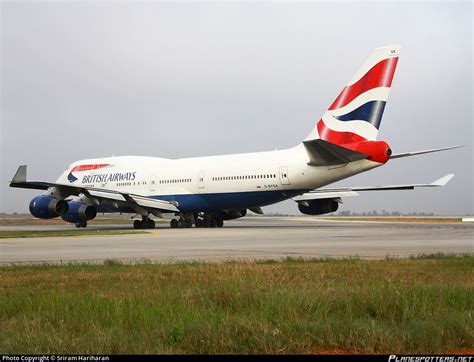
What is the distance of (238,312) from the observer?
24.0 feet

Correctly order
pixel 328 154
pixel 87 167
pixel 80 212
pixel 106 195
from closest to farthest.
→ pixel 328 154, pixel 80 212, pixel 106 195, pixel 87 167

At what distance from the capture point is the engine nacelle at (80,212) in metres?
37.8

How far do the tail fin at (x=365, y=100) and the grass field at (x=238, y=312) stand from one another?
21.8m

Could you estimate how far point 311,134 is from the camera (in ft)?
116

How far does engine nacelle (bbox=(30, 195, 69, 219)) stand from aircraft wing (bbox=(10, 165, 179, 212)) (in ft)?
2.67

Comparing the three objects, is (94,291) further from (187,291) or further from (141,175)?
(141,175)

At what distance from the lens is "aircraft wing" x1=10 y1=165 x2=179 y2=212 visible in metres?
35.8

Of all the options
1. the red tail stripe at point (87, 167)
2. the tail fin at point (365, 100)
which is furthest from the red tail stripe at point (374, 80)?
the red tail stripe at point (87, 167)

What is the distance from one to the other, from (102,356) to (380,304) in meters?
3.43

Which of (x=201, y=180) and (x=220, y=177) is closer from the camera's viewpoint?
(x=220, y=177)

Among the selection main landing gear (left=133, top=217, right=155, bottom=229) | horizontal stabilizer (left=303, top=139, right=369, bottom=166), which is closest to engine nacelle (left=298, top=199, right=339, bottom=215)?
horizontal stabilizer (left=303, top=139, right=369, bottom=166)

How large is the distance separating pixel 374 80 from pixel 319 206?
37.6 feet

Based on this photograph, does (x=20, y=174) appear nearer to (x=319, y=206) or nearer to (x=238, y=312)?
(x=319, y=206)

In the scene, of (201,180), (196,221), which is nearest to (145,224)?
(196,221)
